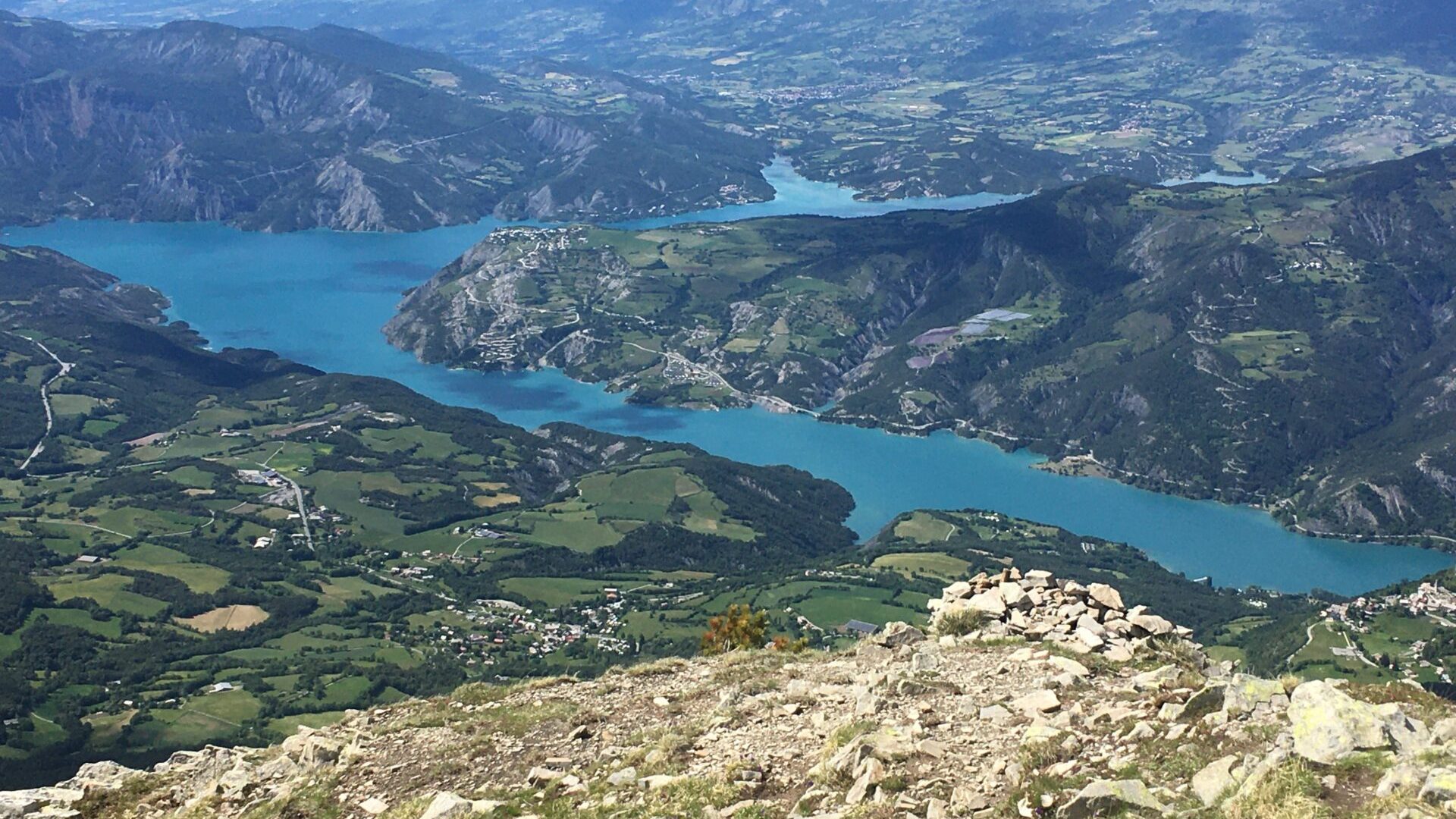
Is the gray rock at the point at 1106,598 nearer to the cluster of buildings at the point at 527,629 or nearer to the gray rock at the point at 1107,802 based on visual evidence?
the gray rock at the point at 1107,802

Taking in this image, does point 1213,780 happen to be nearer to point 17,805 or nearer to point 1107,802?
point 1107,802

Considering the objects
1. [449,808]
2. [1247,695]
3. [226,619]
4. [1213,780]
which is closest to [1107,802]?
[1213,780]

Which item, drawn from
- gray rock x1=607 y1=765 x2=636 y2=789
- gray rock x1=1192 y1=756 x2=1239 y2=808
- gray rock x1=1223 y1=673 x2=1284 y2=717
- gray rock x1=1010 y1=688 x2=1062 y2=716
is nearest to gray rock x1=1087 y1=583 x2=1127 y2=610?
gray rock x1=1010 y1=688 x2=1062 y2=716

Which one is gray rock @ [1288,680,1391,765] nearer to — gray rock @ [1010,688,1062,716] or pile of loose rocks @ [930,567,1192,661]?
gray rock @ [1010,688,1062,716]

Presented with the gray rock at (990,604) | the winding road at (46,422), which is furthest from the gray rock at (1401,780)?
the winding road at (46,422)

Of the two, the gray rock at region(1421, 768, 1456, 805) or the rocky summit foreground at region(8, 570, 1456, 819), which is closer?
the gray rock at region(1421, 768, 1456, 805)
